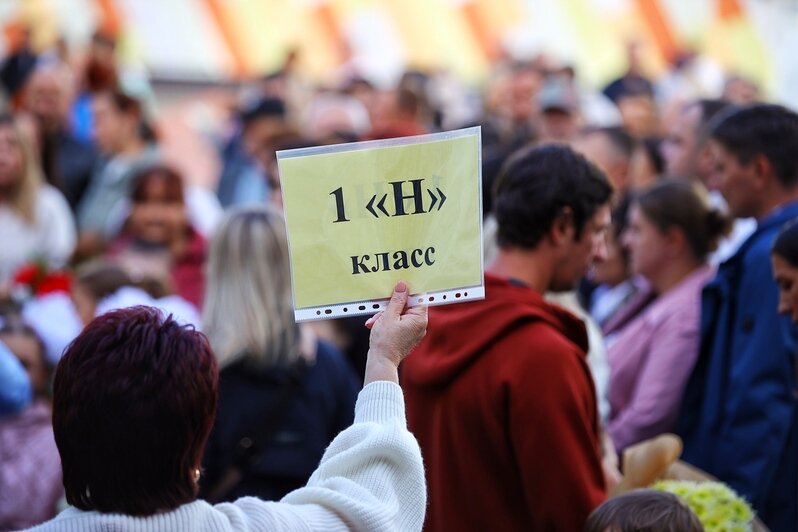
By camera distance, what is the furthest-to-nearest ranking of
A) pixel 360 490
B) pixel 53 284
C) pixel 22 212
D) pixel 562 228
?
pixel 22 212 → pixel 53 284 → pixel 562 228 → pixel 360 490

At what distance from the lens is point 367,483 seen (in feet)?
7.73

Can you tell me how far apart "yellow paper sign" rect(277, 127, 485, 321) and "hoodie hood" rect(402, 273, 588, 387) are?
25.2 inches

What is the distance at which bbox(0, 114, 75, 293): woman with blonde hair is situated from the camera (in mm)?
7066

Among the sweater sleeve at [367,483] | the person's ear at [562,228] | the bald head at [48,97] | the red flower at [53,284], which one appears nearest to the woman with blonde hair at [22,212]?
the red flower at [53,284]

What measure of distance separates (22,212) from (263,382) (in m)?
3.65

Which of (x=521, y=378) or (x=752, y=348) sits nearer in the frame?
(x=521, y=378)

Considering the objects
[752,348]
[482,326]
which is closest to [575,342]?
[482,326]

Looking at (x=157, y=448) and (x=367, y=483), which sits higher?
(x=157, y=448)

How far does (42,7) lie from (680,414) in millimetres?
14006

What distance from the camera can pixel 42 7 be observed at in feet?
53.4

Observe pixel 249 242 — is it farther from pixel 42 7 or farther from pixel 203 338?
pixel 42 7

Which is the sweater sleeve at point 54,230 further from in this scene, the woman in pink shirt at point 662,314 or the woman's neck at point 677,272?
the woman's neck at point 677,272

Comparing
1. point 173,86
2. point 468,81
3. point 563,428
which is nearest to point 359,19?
point 468,81

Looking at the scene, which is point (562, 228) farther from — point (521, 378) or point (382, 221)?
point (382, 221)
